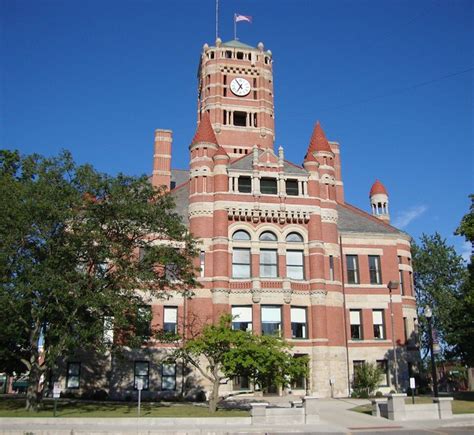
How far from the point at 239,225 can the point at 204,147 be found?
716 cm

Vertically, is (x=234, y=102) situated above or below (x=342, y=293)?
above

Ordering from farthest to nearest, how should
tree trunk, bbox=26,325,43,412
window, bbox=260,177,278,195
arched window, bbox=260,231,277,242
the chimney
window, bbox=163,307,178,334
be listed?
the chimney, window, bbox=260,177,278,195, arched window, bbox=260,231,277,242, window, bbox=163,307,178,334, tree trunk, bbox=26,325,43,412

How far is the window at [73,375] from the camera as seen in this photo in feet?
128

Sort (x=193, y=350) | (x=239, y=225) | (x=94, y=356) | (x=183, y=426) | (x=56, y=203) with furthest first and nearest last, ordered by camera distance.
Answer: (x=239, y=225) < (x=94, y=356) < (x=193, y=350) < (x=56, y=203) < (x=183, y=426)

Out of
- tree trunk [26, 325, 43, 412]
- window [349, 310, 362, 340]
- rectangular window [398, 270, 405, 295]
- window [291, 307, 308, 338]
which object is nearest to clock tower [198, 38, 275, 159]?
rectangular window [398, 270, 405, 295]

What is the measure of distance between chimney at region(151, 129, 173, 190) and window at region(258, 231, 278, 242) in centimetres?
1186

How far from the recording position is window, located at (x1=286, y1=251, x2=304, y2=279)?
4206cm

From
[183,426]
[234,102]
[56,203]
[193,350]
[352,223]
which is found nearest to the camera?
[183,426]

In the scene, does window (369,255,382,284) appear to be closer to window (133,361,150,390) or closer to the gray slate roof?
the gray slate roof

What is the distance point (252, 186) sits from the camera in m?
42.9

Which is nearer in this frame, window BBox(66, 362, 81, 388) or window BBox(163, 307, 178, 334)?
window BBox(66, 362, 81, 388)

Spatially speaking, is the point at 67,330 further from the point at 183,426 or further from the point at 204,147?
the point at 204,147

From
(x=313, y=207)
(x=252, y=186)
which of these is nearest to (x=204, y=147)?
(x=252, y=186)

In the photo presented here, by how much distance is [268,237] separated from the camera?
4256 centimetres
